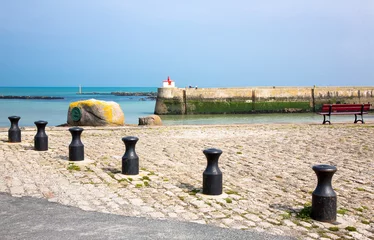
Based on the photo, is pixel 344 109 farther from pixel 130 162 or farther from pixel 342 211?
pixel 342 211

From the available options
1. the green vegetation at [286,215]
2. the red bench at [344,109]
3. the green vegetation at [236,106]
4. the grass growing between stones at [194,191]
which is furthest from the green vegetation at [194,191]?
the green vegetation at [236,106]

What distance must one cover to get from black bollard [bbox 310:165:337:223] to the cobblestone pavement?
11 cm

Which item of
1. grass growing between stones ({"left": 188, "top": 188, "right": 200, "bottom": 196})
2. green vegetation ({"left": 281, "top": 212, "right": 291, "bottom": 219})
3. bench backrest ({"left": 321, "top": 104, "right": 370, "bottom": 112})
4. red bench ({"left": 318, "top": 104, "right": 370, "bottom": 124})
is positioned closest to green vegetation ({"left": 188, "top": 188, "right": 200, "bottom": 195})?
grass growing between stones ({"left": 188, "top": 188, "right": 200, "bottom": 196})

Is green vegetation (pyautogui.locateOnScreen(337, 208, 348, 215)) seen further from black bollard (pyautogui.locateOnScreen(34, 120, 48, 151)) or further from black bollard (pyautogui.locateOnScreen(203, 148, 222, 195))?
black bollard (pyautogui.locateOnScreen(34, 120, 48, 151))

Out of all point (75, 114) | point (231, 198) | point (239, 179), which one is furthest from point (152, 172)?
point (75, 114)

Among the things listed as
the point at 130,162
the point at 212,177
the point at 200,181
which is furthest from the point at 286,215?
the point at 130,162

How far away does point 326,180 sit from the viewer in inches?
208

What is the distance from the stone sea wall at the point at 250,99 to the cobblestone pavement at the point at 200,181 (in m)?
30.1

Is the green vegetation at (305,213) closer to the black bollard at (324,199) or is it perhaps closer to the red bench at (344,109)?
the black bollard at (324,199)

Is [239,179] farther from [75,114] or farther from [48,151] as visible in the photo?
[75,114]

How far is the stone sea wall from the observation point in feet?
140

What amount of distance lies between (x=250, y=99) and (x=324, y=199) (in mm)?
40222

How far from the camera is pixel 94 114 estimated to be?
1727cm

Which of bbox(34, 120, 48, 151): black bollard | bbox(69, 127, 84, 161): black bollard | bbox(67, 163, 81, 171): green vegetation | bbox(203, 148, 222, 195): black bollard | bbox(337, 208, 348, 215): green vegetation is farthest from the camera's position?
bbox(34, 120, 48, 151): black bollard
